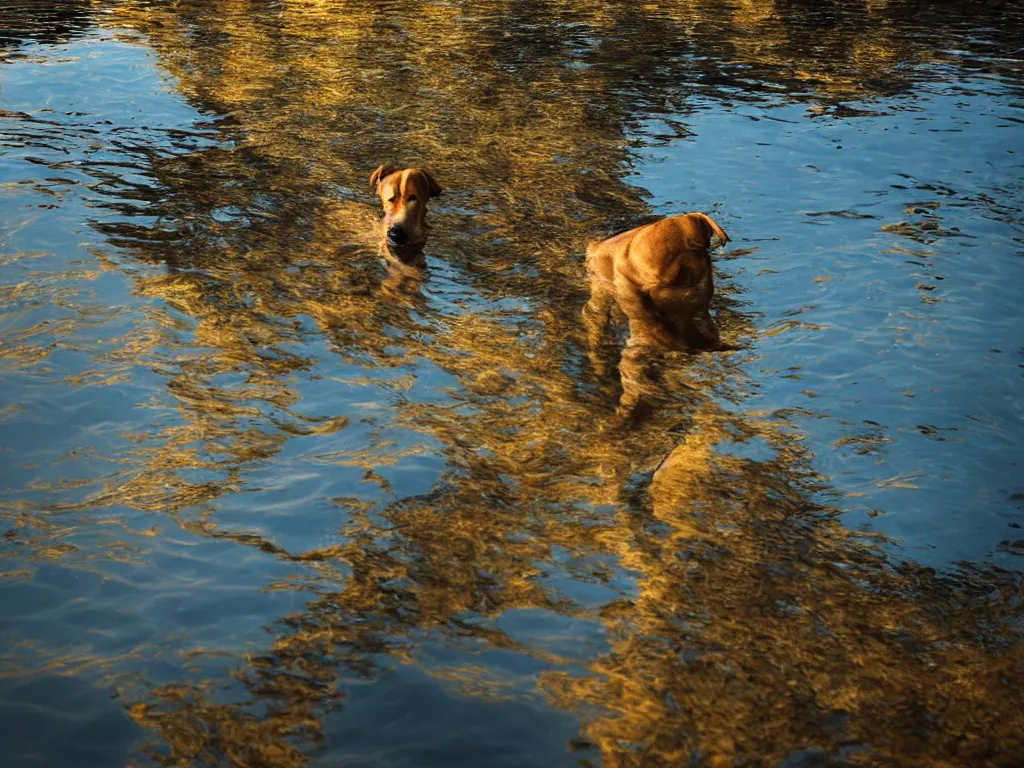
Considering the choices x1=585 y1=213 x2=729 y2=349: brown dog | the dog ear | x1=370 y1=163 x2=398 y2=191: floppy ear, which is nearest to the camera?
x1=585 y1=213 x2=729 y2=349: brown dog

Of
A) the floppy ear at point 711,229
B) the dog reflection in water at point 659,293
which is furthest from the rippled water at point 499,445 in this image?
the floppy ear at point 711,229

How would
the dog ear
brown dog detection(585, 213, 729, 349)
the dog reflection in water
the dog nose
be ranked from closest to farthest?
the dog reflection in water, brown dog detection(585, 213, 729, 349), the dog nose, the dog ear

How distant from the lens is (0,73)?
42.3ft

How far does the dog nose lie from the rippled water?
250mm

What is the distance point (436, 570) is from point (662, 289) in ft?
9.86

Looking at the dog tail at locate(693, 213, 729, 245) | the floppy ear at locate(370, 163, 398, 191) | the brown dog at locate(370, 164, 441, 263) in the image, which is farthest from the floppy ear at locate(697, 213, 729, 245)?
the floppy ear at locate(370, 163, 398, 191)

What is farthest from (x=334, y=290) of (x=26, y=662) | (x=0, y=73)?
(x=0, y=73)

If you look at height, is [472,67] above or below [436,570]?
above

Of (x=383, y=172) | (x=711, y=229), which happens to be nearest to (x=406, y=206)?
(x=383, y=172)

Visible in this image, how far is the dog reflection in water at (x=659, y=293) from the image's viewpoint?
672 centimetres

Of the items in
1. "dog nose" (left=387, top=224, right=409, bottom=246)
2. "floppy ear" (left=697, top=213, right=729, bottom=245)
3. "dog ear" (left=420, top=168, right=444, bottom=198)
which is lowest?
"dog nose" (left=387, top=224, right=409, bottom=246)

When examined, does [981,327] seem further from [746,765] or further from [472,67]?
[472,67]

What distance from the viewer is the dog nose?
27.1 ft

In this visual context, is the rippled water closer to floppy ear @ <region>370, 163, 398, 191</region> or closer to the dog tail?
floppy ear @ <region>370, 163, 398, 191</region>
